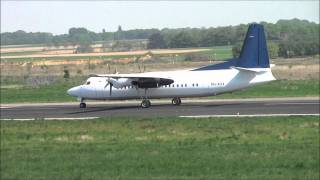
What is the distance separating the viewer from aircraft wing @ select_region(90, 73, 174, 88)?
4709 cm

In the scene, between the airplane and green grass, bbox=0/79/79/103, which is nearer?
the airplane

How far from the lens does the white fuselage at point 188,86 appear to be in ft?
149

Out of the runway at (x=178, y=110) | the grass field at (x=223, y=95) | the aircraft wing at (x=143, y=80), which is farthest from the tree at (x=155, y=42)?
the aircraft wing at (x=143, y=80)

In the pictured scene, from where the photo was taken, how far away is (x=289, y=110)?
39.9m

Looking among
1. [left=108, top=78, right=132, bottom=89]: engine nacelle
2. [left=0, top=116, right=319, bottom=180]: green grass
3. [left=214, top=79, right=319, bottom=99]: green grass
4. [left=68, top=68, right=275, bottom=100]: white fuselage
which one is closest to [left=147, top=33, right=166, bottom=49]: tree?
[left=214, top=79, right=319, bottom=99]: green grass

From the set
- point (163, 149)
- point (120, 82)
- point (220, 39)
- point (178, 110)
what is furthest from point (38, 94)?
point (220, 39)

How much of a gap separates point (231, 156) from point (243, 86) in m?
24.4

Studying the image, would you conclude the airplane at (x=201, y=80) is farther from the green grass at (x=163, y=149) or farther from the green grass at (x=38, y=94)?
the green grass at (x=163, y=149)

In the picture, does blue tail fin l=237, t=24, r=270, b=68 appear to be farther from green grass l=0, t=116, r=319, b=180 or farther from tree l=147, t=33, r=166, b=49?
tree l=147, t=33, r=166, b=49

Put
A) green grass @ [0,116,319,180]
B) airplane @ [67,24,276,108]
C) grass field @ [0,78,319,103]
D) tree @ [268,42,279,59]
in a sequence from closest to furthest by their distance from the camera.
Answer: green grass @ [0,116,319,180] < airplane @ [67,24,276,108] < grass field @ [0,78,319,103] < tree @ [268,42,279,59]

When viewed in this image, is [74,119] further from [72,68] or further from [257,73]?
[72,68]

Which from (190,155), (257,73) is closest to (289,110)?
(257,73)

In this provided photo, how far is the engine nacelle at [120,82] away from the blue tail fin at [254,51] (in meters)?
7.79

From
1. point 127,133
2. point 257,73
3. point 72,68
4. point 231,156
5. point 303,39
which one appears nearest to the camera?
point 231,156
